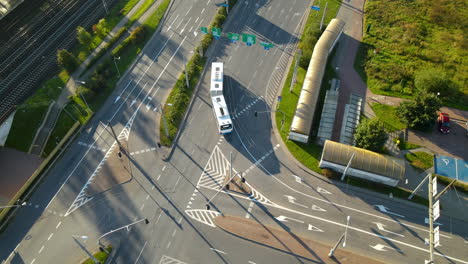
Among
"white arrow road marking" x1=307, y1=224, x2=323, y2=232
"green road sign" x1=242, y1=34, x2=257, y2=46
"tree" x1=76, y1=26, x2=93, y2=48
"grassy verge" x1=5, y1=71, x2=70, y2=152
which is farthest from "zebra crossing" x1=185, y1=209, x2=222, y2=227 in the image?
"tree" x1=76, y1=26, x2=93, y2=48

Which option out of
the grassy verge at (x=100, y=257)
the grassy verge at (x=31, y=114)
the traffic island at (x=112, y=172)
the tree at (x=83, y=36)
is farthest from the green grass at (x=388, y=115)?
the grassy verge at (x=31, y=114)

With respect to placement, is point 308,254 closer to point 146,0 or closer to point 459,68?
point 459,68

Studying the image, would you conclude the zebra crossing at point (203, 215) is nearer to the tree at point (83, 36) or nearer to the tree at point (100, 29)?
the tree at point (83, 36)

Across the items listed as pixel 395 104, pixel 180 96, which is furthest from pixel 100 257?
pixel 395 104

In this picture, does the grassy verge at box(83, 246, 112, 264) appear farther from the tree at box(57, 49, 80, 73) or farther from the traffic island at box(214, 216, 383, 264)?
the tree at box(57, 49, 80, 73)

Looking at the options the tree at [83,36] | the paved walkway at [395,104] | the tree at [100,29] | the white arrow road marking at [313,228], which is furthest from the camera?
the tree at [100,29]

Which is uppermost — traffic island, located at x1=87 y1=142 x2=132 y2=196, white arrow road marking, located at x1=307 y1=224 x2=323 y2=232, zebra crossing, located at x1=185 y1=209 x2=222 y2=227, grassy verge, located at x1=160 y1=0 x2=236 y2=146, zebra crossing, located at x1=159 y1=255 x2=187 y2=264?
grassy verge, located at x1=160 y1=0 x2=236 y2=146
